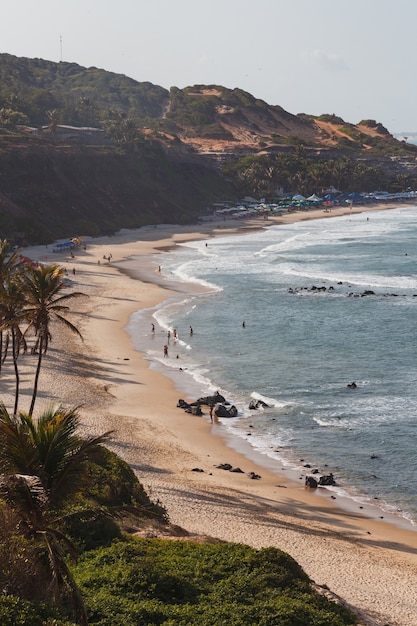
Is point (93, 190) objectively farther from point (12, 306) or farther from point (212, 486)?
point (212, 486)

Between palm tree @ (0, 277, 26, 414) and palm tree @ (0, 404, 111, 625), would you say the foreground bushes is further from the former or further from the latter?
palm tree @ (0, 277, 26, 414)

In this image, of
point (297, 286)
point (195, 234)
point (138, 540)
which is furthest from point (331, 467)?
point (195, 234)

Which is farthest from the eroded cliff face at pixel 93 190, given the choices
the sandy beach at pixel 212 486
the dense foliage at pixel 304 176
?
the sandy beach at pixel 212 486

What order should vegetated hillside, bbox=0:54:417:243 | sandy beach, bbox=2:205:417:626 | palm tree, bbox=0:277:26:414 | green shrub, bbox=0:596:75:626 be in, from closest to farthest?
green shrub, bbox=0:596:75:626
sandy beach, bbox=2:205:417:626
palm tree, bbox=0:277:26:414
vegetated hillside, bbox=0:54:417:243

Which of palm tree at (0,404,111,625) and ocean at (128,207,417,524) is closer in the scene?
palm tree at (0,404,111,625)

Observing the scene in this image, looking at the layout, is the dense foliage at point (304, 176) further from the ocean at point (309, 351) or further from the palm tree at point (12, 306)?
the palm tree at point (12, 306)

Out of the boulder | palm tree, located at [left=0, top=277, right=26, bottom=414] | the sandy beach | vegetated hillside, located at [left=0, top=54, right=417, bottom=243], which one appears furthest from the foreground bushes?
vegetated hillside, located at [left=0, top=54, right=417, bottom=243]
